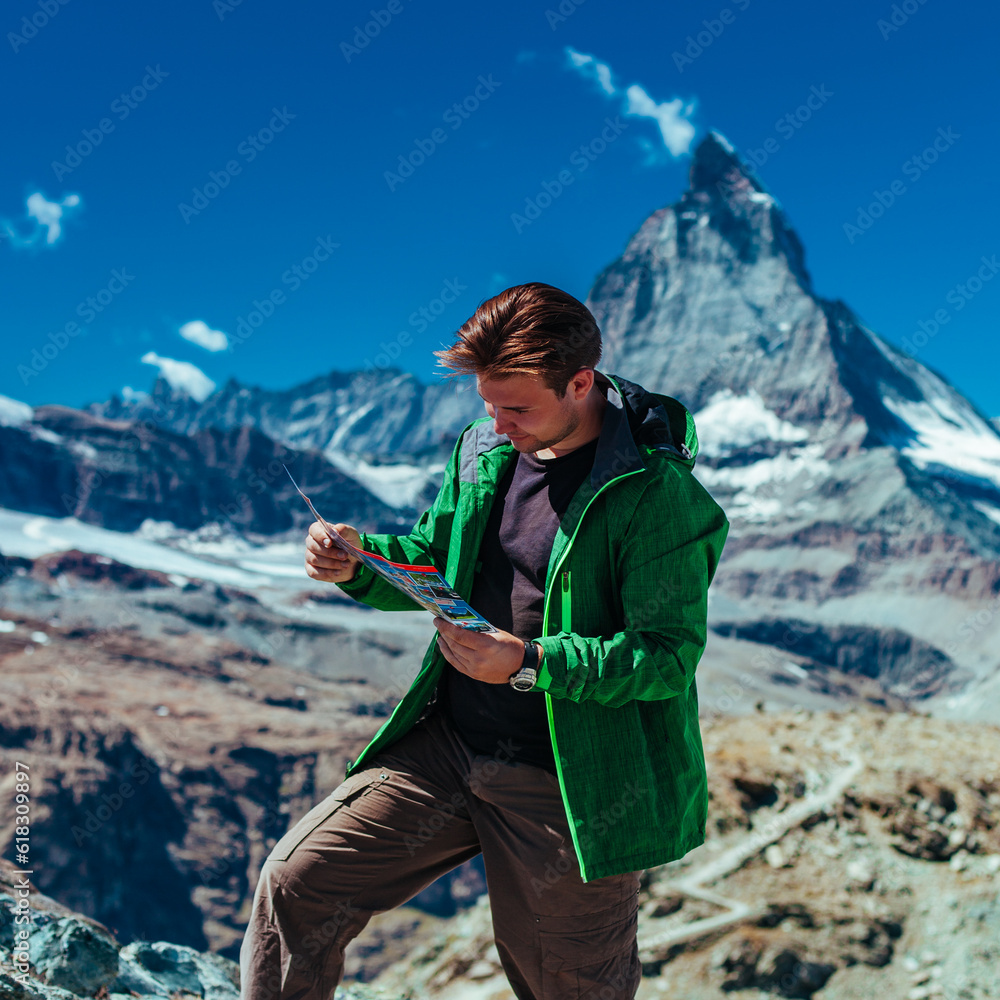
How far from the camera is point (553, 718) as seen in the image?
2734mm

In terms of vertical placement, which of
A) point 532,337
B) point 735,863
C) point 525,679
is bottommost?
point 735,863

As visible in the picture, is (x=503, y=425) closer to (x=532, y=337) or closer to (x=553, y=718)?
(x=532, y=337)

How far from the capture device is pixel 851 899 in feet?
28.4

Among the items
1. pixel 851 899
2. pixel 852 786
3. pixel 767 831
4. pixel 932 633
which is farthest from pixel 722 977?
pixel 932 633

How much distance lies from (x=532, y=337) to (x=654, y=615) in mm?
935

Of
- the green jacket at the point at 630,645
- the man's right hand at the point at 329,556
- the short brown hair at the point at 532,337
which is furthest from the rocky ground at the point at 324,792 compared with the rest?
the short brown hair at the point at 532,337

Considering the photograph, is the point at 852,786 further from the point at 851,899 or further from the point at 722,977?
the point at 722,977

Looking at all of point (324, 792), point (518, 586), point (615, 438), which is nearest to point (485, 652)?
point (518, 586)

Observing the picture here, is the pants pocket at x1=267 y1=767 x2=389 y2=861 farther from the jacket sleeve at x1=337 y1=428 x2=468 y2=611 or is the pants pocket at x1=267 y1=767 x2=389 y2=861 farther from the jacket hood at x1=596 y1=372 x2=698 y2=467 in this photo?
the jacket hood at x1=596 y1=372 x2=698 y2=467

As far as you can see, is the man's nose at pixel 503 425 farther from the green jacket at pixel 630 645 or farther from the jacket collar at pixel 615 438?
the green jacket at pixel 630 645

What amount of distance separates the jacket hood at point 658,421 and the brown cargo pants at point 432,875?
3.74 feet

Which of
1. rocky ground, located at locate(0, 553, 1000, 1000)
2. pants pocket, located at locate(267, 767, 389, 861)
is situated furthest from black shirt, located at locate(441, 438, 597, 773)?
rocky ground, located at locate(0, 553, 1000, 1000)

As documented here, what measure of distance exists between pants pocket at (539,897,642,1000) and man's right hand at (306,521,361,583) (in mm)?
1324

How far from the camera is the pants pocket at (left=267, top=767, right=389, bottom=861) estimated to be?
2.80 metres
